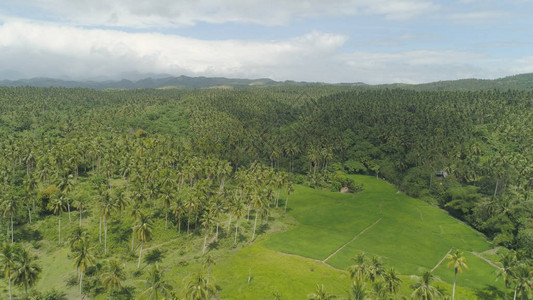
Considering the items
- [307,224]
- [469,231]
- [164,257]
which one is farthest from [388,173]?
[164,257]

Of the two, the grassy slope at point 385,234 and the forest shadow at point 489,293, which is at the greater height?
the forest shadow at point 489,293

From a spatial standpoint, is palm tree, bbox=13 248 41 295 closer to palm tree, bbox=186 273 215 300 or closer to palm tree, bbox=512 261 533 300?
palm tree, bbox=186 273 215 300

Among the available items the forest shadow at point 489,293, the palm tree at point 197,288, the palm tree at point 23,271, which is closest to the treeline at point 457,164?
the forest shadow at point 489,293

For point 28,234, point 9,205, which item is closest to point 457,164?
point 28,234

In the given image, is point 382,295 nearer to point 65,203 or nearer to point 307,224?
point 307,224

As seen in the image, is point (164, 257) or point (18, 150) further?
point (18, 150)

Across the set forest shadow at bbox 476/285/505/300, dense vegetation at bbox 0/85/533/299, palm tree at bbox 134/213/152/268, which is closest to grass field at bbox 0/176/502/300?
forest shadow at bbox 476/285/505/300

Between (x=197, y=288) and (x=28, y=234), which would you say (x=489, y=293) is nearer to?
(x=197, y=288)

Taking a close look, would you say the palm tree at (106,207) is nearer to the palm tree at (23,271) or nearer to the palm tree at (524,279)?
the palm tree at (23,271)

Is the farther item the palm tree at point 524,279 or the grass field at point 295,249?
the grass field at point 295,249
